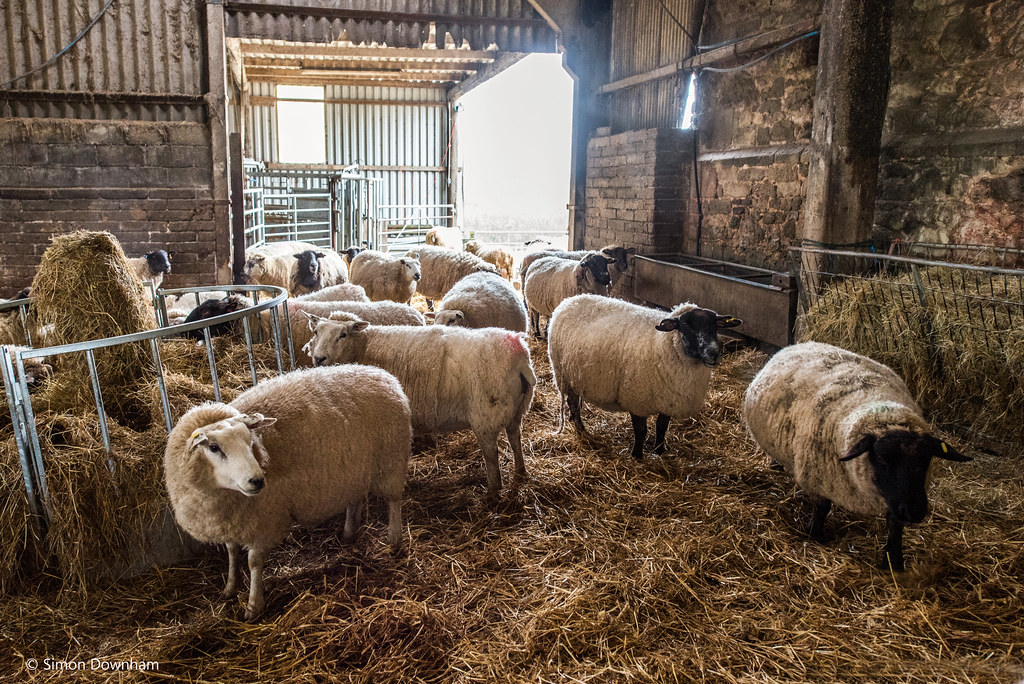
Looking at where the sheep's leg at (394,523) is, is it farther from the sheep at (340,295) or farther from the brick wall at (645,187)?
the brick wall at (645,187)

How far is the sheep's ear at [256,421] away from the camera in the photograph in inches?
121

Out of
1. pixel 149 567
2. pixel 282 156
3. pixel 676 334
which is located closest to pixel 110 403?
pixel 149 567

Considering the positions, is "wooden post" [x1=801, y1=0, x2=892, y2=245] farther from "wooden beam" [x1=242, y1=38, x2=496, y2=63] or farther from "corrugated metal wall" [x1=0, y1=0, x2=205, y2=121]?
"wooden beam" [x1=242, y1=38, x2=496, y2=63]

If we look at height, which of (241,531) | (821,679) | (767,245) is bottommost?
(821,679)

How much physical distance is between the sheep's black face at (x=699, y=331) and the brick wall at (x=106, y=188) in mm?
7565

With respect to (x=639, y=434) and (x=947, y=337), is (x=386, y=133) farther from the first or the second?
(x=947, y=337)

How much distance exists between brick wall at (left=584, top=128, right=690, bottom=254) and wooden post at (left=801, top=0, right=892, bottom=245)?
3.14m

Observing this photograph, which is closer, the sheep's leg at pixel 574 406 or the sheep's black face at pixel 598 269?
the sheep's leg at pixel 574 406

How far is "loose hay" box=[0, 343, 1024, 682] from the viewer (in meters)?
2.96

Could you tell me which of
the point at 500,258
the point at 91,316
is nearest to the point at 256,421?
the point at 91,316

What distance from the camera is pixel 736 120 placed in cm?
877

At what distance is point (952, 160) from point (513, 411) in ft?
15.0

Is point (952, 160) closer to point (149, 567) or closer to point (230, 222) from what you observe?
point (149, 567)

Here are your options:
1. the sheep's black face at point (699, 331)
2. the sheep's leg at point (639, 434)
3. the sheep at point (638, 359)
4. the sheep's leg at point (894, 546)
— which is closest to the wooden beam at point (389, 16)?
the sheep at point (638, 359)
